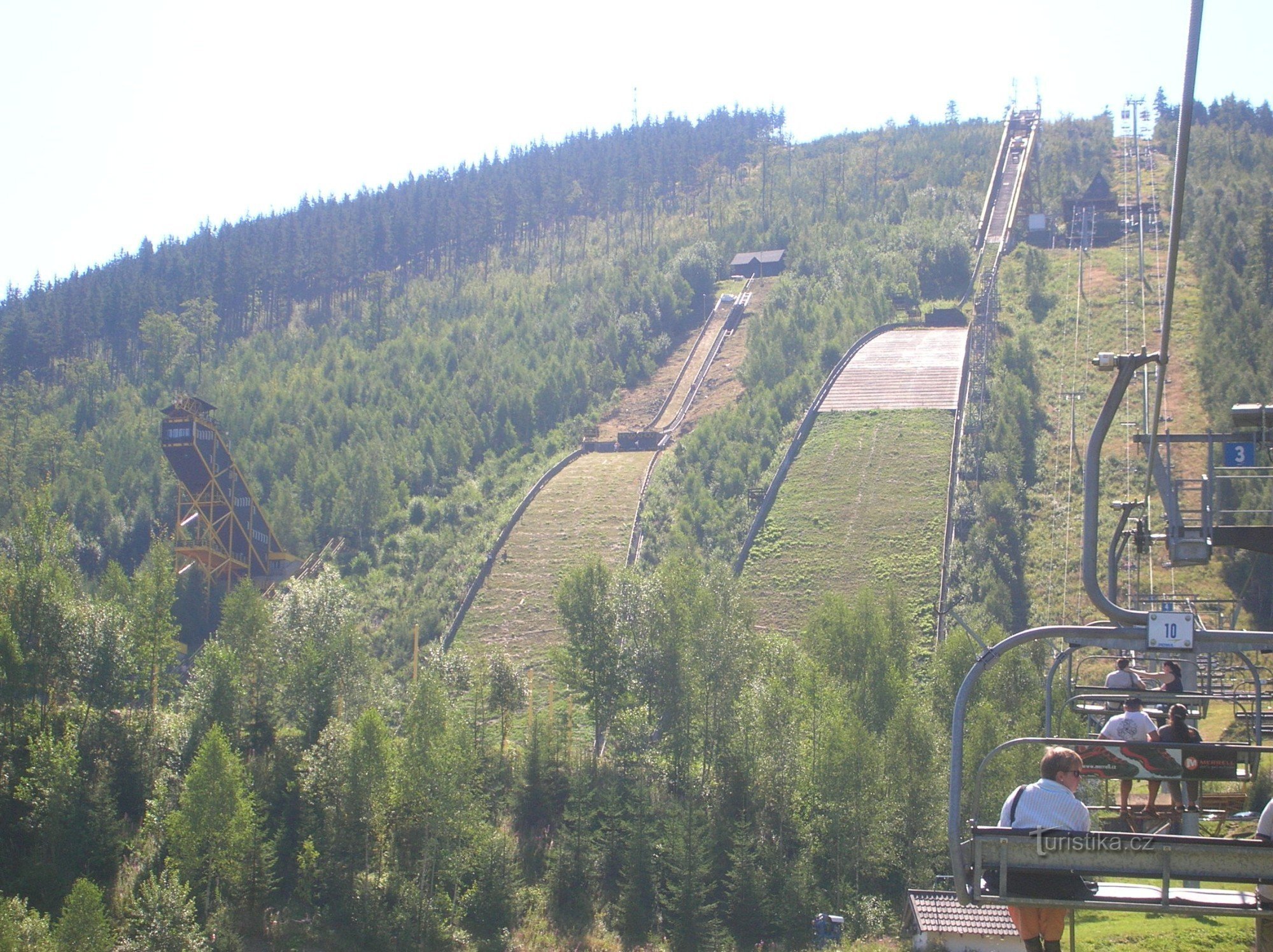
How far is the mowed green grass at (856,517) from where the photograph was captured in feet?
182

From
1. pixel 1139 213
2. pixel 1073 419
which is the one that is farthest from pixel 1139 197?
pixel 1073 419

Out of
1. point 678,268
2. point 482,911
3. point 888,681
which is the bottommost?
point 482,911

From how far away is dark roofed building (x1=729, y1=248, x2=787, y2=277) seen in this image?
112 meters

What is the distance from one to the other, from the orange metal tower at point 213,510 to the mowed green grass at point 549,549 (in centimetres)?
1303

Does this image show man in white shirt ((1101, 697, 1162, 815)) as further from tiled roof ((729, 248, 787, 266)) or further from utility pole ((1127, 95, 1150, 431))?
tiled roof ((729, 248, 787, 266))

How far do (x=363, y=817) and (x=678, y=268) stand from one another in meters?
75.7

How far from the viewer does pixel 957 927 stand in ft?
96.7

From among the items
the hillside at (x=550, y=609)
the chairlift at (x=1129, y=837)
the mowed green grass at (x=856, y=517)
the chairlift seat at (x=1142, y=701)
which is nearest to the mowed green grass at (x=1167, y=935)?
the hillside at (x=550, y=609)

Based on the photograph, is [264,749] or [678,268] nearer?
[264,749]

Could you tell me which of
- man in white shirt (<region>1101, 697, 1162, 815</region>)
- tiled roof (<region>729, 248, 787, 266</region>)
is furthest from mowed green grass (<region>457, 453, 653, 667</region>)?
tiled roof (<region>729, 248, 787, 266</region>)

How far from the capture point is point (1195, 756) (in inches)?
426

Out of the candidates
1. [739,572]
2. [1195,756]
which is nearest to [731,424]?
[739,572]

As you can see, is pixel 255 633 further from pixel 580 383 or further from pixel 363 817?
pixel 580 383

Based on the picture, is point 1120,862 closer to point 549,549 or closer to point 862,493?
point 549,549
